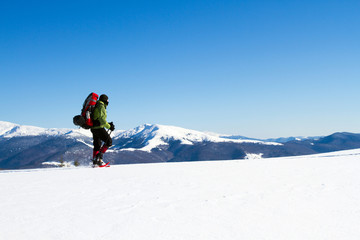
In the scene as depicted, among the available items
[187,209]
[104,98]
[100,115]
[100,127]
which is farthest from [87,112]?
[187,209]

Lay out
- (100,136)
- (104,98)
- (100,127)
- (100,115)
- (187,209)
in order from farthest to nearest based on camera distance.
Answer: (100,136)
(104,98)
(100,127)
(100,115)
(187,209)

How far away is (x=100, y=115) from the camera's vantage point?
33.0 ft

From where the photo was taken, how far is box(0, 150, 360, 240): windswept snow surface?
3.24 metres

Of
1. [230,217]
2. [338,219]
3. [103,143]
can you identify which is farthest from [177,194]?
[103,143]

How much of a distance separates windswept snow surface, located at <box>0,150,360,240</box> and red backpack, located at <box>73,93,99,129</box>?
11.7ft

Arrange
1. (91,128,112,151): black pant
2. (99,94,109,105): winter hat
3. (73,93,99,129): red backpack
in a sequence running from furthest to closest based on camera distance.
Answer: (91,128,112,151): black pant, (99,94,109,105): winter hat, (73,93,99,129): red backpack

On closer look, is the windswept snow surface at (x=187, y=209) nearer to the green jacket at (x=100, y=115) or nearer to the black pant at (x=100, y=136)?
the green jacket at (x=100, y=115)

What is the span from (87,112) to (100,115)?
0.49 metres

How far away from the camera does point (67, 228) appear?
3.46 m

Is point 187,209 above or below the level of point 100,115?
below

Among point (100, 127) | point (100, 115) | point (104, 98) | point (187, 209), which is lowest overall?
point (187, 209)

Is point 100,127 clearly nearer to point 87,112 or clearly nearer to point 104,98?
point 87,112

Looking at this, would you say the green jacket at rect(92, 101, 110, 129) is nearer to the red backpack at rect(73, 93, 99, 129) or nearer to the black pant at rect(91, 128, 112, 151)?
the red backpack at rect(73, 93, 99, 129)

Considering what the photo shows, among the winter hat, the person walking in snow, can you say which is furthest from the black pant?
the winter hat
